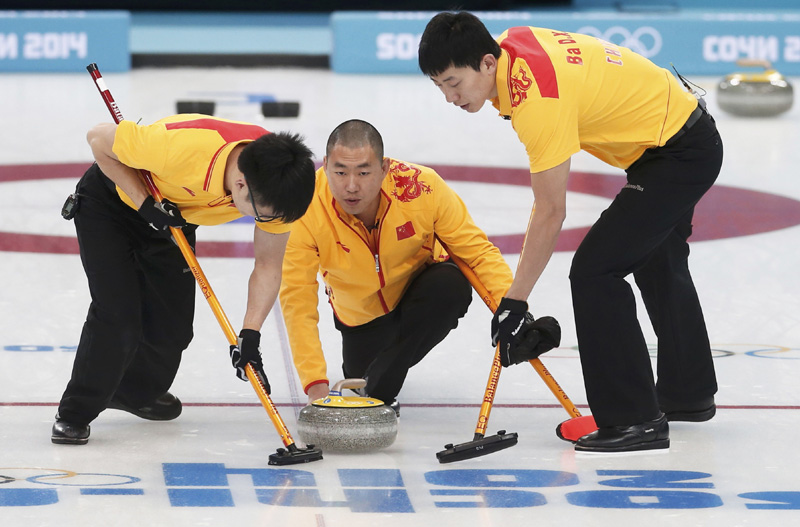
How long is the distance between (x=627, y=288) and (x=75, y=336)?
2498mm

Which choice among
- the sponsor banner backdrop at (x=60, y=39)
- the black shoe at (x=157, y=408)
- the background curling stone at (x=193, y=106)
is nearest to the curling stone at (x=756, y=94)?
the background curling stone at (x=193, y=106)

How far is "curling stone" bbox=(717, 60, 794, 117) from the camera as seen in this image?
12125mm

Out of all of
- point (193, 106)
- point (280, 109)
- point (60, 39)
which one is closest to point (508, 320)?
point (193, 106)

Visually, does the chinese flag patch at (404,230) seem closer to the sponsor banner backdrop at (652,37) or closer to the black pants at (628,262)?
the black pants at (628,262)

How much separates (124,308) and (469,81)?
1325 millimetres

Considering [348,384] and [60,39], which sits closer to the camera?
[348,384]

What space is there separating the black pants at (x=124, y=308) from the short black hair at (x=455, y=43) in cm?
110

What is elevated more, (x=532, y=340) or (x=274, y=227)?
(x=274, y=227)

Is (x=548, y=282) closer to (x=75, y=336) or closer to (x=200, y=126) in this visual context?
(x=75, y=336)

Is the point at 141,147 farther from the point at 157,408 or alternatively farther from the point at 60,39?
the point at 60,39

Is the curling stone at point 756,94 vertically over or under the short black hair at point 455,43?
under

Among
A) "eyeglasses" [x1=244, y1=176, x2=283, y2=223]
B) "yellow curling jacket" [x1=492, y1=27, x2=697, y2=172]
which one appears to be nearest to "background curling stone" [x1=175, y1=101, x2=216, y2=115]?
"yellow curling jacket" [x1=492, y1=27, x2=697, y2=172]

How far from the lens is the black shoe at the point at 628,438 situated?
3.88 m

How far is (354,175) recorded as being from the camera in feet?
13.1
